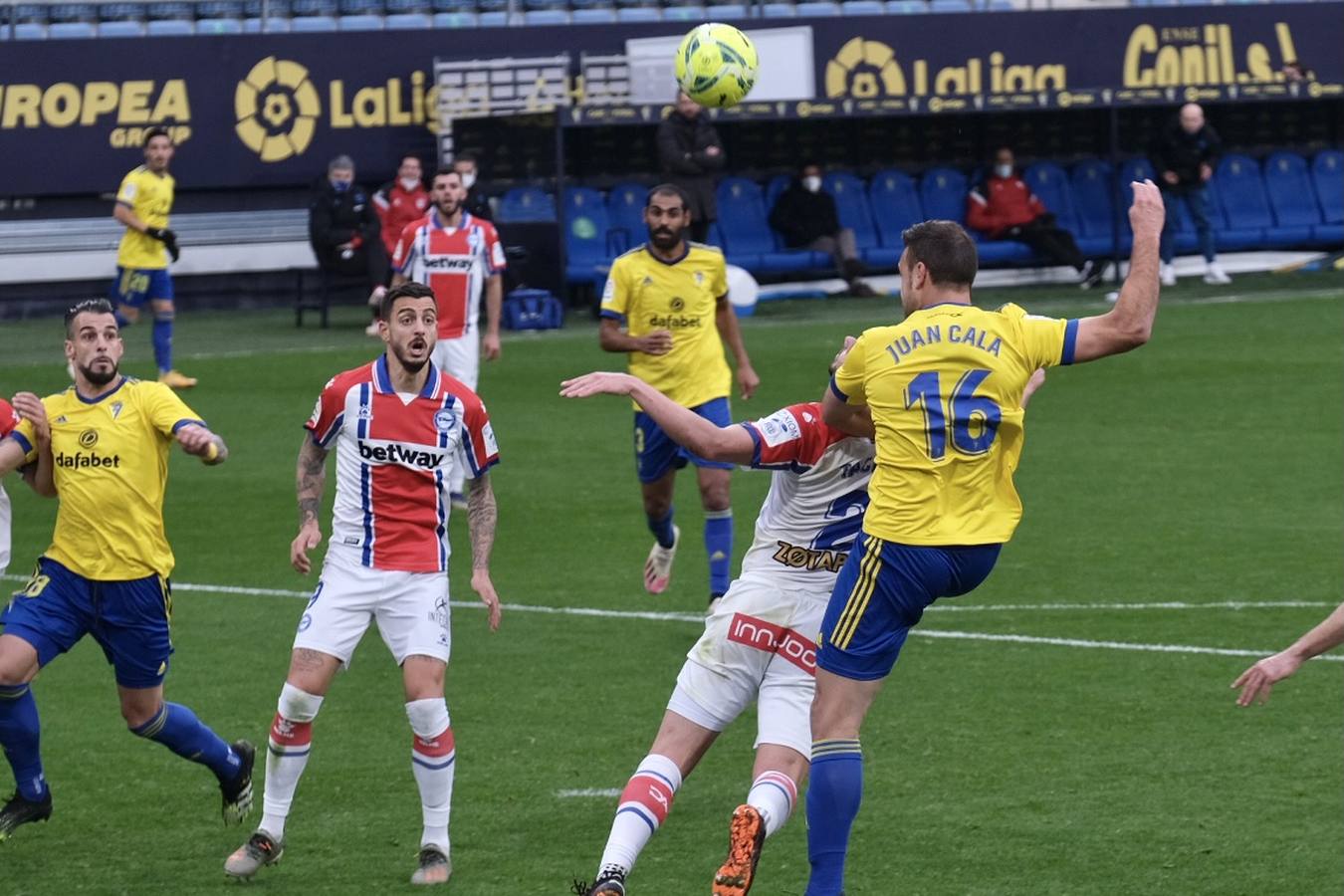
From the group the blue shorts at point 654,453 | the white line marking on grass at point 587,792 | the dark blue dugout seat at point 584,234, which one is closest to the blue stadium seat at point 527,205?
the dark blue dugout seat at point 584,234

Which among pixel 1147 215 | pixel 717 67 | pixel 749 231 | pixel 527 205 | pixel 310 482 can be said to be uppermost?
pixel 717 67

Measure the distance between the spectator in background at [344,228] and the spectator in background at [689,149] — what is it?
12.6 feet

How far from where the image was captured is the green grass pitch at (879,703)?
752 centimetres

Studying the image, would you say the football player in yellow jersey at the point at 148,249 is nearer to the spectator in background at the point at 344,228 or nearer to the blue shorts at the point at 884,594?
the spectator in background at the point at 344,228

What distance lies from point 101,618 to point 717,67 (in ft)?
19.0

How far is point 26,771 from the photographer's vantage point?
777 centimetres

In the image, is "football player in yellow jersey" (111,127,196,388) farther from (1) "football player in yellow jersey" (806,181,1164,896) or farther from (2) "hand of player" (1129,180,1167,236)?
(2) "hand of player" (1129,180,1167,236)

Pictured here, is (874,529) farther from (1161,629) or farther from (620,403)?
(620,403)

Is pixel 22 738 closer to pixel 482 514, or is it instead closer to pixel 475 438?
pixel 482 514

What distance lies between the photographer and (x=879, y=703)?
31.8ft

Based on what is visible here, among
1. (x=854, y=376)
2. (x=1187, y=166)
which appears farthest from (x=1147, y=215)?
(x=1187, y=166)

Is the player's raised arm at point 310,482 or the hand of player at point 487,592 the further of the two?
the player's raised arm at point 310,482

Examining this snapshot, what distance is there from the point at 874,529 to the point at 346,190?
19.3 meters

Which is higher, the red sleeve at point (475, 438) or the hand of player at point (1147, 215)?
the hand of player at point (1147, 215)
